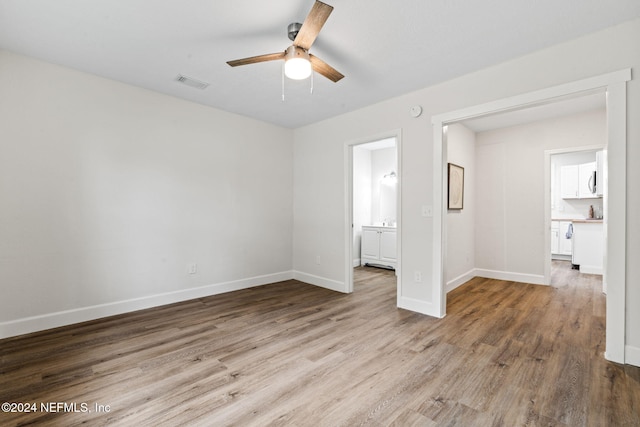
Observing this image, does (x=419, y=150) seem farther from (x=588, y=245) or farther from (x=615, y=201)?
Answer: (x=588, y=245)

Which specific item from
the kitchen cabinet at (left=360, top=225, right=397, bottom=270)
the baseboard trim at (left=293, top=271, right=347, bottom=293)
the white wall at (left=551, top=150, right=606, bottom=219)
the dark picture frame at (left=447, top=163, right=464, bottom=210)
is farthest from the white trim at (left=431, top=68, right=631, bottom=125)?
the white wall at (left=551, top=150, right=606, bottom=219)

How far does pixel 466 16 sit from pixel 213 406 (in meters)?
3.10

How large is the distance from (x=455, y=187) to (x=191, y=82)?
3.92m

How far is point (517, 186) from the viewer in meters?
4.97

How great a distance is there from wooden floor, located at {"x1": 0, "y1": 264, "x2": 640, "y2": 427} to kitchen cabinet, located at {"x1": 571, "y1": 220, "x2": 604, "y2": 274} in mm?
2614

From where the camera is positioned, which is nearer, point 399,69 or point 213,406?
point 213,406

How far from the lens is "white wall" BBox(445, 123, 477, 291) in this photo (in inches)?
176

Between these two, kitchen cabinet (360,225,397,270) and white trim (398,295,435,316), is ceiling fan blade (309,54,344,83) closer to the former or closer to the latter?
white trim (398,295,435,316)

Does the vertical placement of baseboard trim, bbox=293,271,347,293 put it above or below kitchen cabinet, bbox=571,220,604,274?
below

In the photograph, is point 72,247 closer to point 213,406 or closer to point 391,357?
point 213,406

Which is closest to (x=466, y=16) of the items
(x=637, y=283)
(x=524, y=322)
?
(x=637, y=283)

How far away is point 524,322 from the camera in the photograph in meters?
3.11

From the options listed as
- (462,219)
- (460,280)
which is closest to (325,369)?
(460,280)

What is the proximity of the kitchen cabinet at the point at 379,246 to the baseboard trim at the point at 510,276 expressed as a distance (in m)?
1.52
